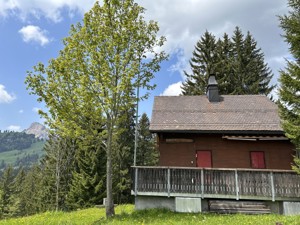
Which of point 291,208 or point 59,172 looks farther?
point 59,172

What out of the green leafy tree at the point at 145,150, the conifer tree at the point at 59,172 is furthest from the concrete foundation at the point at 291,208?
the conifer tree at the point at 59,172

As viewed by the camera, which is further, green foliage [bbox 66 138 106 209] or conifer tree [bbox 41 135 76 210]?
conifer tree [bbox 41 135 76 210]

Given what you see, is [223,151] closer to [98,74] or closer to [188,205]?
[188,205]

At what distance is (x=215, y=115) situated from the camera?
17953 mm

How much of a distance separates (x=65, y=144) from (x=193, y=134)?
2099 cm

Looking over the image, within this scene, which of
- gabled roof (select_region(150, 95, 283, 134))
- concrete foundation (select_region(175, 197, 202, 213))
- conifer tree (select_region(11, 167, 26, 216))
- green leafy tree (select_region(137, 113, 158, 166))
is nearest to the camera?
concrete foundation (select_region(175, 197, 202, 213))

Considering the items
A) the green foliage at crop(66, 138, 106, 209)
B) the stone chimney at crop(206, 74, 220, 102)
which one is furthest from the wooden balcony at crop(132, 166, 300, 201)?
the green foliage at crop(66, 138, 106, 209)

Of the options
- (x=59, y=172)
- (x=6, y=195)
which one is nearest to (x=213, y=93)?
(x=59, y=172)

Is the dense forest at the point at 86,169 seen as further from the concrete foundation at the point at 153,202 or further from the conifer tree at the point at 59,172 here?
the concrete foundation at the point at 153,202

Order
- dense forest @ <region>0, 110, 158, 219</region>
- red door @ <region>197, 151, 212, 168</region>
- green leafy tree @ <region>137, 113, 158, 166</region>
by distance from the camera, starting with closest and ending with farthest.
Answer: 1. red door @ <region>197, 151, 212, 168</region>
2. dense forest @ <region>0, 110, 158, 219</region>
3. green leafy tree @ <region>137, 113, 158, 166</region>

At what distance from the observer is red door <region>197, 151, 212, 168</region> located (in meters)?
16.6

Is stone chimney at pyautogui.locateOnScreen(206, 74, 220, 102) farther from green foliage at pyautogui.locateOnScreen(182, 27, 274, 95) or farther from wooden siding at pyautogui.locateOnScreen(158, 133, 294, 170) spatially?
green foliage at pyautogui.locateOnScreen(182, 27, 274, 95)

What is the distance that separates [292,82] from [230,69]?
24.7 m

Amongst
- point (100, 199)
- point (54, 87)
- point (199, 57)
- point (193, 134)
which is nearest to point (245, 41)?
point (199, 57)
